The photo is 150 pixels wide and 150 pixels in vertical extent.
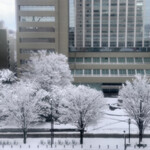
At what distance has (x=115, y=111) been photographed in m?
48.2

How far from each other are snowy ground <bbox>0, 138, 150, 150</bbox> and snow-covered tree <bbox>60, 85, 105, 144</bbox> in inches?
52.1

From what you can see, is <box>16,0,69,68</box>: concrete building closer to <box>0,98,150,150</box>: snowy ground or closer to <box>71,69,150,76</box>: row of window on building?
<box>71,69,150,76</box>: row of window on building

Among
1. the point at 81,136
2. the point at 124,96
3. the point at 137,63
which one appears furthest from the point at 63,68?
the point at 137,63

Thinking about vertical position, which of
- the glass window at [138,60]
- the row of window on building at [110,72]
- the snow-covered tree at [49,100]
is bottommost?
the snow-covered tree at [49,100]

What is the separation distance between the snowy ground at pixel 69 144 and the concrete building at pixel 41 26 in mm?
32808

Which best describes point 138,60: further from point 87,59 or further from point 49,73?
point 49,73

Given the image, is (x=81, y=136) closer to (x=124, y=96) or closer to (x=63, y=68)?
(x=124, y=96)

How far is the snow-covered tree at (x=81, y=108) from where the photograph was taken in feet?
112

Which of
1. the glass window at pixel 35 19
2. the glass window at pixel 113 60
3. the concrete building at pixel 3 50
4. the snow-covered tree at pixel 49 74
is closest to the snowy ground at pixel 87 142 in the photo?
the snow-covered tree at pixel 49 74

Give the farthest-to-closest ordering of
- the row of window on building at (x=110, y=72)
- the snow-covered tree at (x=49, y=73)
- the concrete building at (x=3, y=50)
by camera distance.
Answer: the concrete building at (x=3, y=50), the row of window on building at (x=110, y=72), the snow-covered tree at (x=49, y=73)

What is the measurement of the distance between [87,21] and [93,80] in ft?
58.4

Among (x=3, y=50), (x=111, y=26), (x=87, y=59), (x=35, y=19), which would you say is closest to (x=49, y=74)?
(x=35, y=19)

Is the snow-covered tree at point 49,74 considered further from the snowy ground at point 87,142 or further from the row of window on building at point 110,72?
the row of window on building at point 110,72

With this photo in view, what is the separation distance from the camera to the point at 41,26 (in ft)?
210
